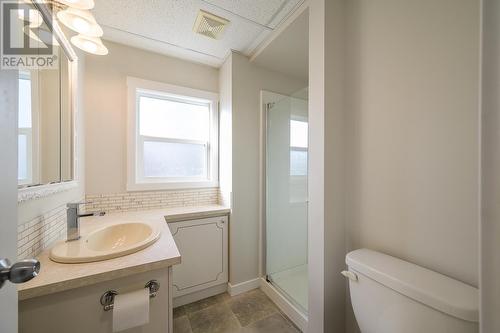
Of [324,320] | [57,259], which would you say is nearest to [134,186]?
[57,259]

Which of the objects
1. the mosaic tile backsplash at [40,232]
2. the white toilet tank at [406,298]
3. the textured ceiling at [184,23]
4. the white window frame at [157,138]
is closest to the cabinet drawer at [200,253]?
the white window frame at [157,138]

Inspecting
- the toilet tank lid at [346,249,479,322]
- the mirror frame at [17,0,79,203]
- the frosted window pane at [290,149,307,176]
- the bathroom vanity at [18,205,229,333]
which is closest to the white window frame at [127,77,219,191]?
the mirror frame at [17,0,79,203]

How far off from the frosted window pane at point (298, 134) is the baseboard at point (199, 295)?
5.24 ft

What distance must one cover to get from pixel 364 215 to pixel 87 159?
7.09 ft

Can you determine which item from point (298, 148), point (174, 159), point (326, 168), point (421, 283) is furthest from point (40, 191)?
point (298, 148)

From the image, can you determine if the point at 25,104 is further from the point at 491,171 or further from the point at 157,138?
the point at 491,171

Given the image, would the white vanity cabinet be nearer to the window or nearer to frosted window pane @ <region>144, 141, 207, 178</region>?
frosted window pane @ <region>144, 141, 207, 178</region>

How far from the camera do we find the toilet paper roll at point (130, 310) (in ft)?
2.41

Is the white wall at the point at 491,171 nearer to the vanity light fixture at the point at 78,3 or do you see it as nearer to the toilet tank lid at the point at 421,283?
the toilet tank lid at the point at 421,283

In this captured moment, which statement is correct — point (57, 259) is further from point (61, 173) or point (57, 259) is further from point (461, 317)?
point (461, 317)

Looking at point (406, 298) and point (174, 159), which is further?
point (174, 159)

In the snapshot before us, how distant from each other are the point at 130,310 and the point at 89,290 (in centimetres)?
18

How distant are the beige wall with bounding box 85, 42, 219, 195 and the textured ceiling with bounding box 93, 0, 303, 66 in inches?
6.1

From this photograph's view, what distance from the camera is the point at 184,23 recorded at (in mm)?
1473
